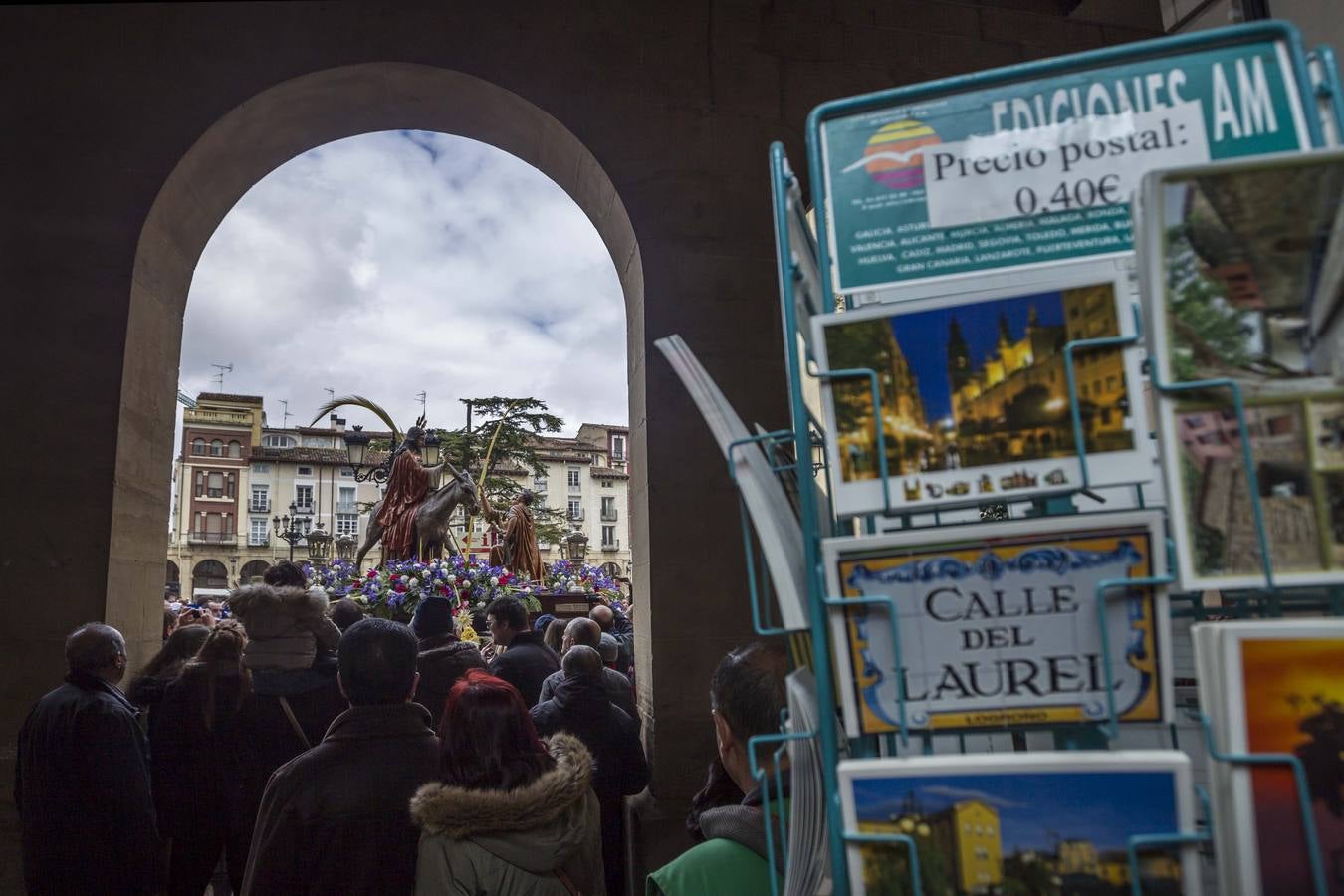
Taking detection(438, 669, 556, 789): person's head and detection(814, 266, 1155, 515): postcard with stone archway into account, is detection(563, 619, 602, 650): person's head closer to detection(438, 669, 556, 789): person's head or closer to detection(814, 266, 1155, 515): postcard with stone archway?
detection(438, 669, 556, 789): person's head

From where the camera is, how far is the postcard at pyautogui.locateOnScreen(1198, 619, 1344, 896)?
41.4 inches

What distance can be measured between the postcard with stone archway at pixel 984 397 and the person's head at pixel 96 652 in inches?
115

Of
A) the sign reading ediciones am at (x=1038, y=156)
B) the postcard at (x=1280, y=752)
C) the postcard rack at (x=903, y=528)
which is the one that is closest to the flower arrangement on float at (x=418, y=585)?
the postcard rack at (x=903, y=528)

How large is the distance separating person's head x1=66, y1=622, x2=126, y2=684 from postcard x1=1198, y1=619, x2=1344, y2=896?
3320 millimetres

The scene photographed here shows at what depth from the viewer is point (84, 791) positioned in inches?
114

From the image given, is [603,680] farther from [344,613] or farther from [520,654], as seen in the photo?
[344,613]

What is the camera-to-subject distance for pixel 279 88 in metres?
3.81

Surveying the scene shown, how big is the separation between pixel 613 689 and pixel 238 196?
3.08 meters

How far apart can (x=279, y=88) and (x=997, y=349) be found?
371 centimetres

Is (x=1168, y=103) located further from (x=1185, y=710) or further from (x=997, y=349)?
(x=1185, y=710)

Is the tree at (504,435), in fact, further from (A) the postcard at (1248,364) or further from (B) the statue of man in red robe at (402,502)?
(A) the postcard at (1248,364)

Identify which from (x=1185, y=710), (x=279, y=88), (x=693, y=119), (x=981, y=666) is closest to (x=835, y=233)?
(x=981, y=666)

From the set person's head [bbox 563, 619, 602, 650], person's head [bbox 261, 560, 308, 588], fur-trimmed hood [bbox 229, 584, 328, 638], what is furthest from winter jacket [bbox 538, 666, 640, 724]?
person's head [bbox 261, 560, 308, 588]

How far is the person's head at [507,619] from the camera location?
15.1ft
